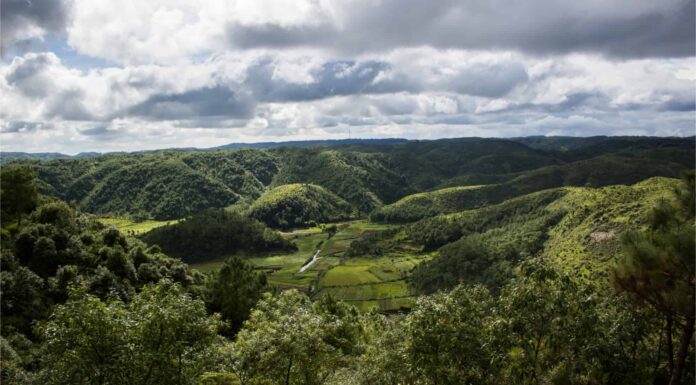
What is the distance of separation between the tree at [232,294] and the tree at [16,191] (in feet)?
104

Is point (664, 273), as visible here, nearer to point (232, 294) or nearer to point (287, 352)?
point (287, 352)

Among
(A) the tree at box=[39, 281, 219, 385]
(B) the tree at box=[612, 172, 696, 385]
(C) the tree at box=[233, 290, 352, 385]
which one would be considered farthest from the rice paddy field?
(B) the tree at box=[612, 172, 696, 385]

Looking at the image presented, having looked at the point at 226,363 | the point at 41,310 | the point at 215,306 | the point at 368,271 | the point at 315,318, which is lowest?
the point at 368,271

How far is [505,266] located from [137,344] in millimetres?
139381

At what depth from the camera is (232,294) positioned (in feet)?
237

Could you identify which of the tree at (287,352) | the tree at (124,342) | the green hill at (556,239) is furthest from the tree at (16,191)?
the green hill at (556,239)

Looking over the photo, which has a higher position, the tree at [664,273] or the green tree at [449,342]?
the tree at [664,273]

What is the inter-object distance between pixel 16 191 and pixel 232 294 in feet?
128

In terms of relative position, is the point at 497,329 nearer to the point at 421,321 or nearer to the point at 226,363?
the point at 421,321

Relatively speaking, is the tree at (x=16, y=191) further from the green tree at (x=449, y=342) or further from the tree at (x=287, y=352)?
the green tree at (x=449, y=342)

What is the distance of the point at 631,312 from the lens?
68.6 feet

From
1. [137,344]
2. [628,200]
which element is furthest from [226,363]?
[628,200]

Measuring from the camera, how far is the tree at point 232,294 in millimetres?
70625

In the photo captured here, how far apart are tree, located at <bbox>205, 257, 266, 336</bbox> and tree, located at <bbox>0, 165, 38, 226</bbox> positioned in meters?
31.8
